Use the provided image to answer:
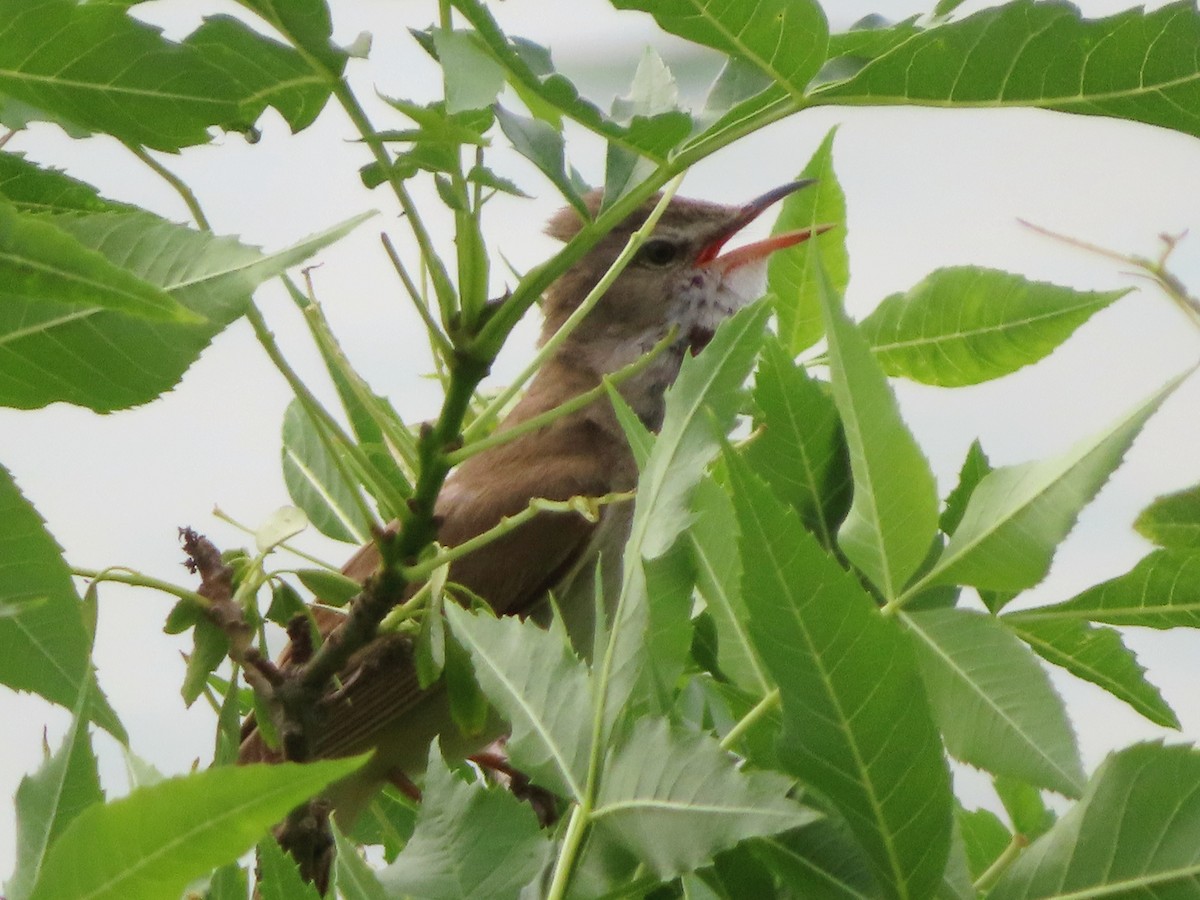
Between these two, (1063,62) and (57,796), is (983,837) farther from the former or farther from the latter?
(57,796)

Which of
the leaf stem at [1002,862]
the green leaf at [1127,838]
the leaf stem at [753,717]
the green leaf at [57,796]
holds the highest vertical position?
Result: the green leaf at [57,796]

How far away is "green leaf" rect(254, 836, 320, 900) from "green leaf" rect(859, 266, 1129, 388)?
1.01 metres

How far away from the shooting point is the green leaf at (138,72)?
1241mm

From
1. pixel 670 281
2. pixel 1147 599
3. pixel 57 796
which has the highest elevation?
pixel 670 281

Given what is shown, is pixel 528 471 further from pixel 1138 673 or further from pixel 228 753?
pixel 1138 673

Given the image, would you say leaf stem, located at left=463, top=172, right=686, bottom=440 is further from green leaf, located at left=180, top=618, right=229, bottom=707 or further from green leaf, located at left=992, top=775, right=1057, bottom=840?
green leaf, located at left=992, top=775, right=1057, bottom=840

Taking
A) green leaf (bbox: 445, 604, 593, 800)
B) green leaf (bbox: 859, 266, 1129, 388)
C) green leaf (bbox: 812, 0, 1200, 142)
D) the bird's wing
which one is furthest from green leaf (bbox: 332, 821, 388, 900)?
the bird's wing

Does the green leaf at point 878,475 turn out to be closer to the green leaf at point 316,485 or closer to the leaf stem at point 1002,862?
the leaf stem at point 1002,862

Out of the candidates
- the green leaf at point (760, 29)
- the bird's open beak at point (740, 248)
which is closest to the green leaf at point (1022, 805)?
the green leaf at point (760, 29)

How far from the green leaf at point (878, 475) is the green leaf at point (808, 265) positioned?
0.82m

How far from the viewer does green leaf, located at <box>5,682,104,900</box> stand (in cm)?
108

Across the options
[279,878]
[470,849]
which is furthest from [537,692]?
[279,878]

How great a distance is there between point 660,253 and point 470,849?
11.7ft

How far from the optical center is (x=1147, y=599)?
1.49m
